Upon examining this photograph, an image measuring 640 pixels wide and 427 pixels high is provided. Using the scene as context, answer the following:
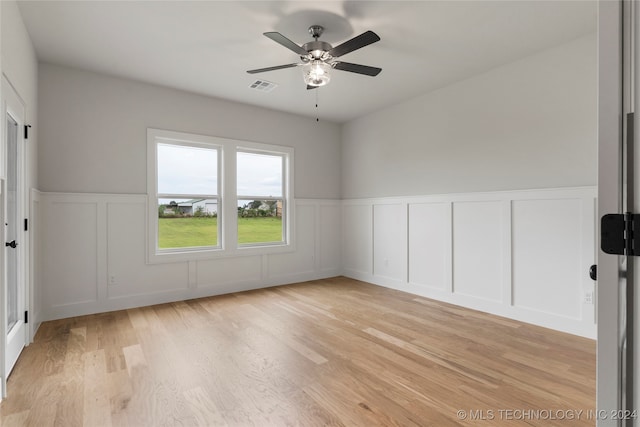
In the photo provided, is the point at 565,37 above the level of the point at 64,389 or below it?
above

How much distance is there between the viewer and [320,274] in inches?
228

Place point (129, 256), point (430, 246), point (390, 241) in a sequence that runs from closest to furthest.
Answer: point (129, 256) → point (430, 246) → point (390, 241)

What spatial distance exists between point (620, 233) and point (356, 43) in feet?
7.58

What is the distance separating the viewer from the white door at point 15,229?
250cm

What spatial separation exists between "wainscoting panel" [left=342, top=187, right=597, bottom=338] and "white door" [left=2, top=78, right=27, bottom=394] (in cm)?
432

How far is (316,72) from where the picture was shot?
9.55ft

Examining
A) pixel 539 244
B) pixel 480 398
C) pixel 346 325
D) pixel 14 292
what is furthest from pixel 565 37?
pixel 14 292

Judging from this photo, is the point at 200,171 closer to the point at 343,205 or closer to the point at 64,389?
the point at 343,205

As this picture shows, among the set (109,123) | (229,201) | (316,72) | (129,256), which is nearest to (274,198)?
(229,201)

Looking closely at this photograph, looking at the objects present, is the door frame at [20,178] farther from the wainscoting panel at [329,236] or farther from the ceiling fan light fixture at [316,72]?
the wainscoting panel at [329,236]

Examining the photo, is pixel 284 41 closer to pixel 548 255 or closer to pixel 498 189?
pixel 498 189

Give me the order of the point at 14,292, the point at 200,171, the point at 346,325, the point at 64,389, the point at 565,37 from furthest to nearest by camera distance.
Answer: the point at 200,171
the point at 346,325
the point at 565,37
the point at 14,292
the point at 64,389

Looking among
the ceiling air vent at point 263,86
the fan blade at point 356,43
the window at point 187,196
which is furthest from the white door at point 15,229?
the fan blade at point 356,43

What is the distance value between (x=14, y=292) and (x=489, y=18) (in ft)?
15.3
